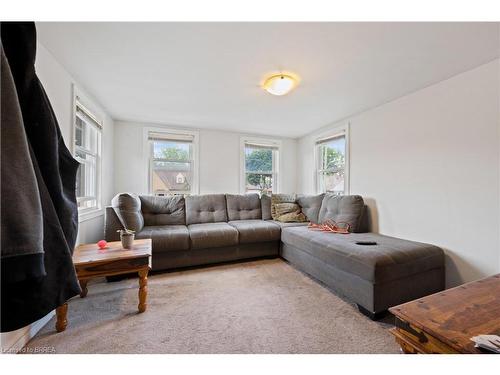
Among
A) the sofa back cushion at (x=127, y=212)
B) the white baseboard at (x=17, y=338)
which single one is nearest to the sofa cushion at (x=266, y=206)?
the sofa back cushion at (x=127, y=212)

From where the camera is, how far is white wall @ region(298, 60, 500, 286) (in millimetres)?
1766

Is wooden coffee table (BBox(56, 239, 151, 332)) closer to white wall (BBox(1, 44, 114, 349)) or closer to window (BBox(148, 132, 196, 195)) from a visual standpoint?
white wall (BBox(1, 44, 114, 349))

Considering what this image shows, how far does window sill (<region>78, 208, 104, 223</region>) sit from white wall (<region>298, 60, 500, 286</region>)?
3.54m

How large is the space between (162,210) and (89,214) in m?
0.90

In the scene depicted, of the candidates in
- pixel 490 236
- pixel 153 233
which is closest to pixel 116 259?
pixel 153 233

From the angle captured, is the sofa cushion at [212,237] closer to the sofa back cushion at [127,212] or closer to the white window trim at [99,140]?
the sofa back cushion at [127,212]

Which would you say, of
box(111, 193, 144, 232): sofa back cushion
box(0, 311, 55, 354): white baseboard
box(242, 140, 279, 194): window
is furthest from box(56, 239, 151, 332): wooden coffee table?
box(242, 140, 279, 194): window

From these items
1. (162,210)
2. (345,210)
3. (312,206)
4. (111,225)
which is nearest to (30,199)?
(111,225)

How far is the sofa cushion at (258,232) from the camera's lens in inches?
112

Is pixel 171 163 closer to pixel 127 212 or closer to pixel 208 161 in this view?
pixel 208 161

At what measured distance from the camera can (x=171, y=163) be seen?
3.70 meters

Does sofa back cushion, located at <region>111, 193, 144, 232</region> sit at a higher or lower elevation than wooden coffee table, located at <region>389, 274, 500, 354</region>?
higher
